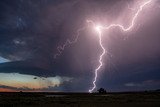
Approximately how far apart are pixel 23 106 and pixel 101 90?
A: 4094 inches

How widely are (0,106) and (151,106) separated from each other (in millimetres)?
22091

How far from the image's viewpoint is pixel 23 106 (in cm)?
4372

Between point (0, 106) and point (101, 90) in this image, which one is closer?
point (0, 106)

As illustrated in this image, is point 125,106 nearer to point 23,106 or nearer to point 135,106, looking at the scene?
point 135,106

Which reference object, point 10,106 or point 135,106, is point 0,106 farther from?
point 135,106

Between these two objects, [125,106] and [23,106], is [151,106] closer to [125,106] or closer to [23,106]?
[125,106]

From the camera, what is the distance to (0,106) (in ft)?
141

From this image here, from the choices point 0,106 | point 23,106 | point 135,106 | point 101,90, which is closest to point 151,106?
point 135,106

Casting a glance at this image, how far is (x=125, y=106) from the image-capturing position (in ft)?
144

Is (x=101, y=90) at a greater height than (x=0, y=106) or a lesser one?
Result: greater

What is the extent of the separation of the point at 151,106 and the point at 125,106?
12.8ft

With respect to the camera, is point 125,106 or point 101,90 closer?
point 125,106

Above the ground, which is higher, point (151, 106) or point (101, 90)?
point (101, 90)

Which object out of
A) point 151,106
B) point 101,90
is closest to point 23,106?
point 151,106
